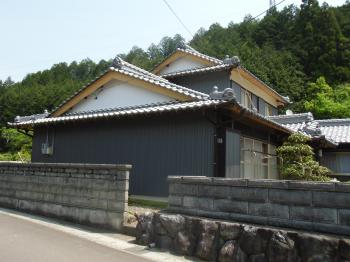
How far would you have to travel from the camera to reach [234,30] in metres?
51.6

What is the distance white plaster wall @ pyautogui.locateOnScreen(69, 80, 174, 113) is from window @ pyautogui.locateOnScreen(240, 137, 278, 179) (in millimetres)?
3503

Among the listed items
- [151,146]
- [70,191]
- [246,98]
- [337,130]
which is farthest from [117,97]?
Answer: [337,130]

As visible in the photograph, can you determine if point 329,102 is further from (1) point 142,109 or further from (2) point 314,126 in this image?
(1) point 142,109

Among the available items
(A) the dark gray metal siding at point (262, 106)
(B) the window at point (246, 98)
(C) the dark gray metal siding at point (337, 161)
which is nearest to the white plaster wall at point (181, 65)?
(B) the window at point (246, 98)

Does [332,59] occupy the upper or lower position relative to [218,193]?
upper

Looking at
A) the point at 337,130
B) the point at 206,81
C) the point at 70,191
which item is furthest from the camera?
the point at 337,130

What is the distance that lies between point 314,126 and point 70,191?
13.9 meters

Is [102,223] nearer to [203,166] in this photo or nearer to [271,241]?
[203,166]

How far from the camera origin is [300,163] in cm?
1243

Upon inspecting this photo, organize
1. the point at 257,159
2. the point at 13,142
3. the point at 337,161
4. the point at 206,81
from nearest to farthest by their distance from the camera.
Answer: the point at 257,159
the point at 206,81
the point at 337,161
the point at 13,142

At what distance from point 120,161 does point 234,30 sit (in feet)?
145

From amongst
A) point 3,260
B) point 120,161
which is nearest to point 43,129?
point 120,161

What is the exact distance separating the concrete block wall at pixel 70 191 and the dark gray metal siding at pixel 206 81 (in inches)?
338

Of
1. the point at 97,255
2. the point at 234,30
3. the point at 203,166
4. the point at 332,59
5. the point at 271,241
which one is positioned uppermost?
the point at 234,30
